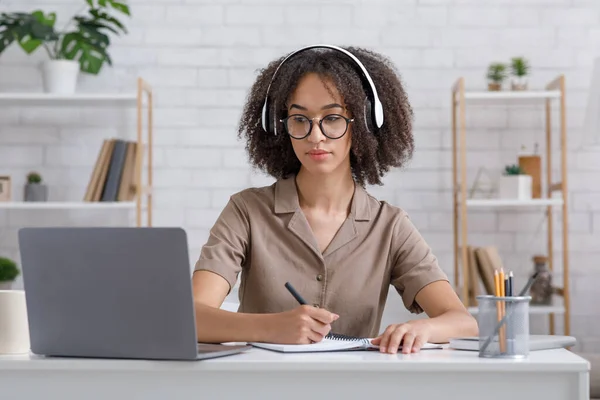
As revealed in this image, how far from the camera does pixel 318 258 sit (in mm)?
1824

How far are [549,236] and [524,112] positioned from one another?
53 centimetres

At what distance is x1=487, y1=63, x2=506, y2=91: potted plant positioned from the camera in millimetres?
3533

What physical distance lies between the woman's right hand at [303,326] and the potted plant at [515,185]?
7.49 ft

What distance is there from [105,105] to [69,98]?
0.70ft

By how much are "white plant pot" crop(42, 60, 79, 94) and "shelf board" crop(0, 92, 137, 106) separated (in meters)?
0.04

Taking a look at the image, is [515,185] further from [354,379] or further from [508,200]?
[354,379]

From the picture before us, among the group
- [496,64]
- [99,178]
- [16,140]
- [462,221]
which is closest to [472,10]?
[496,64]

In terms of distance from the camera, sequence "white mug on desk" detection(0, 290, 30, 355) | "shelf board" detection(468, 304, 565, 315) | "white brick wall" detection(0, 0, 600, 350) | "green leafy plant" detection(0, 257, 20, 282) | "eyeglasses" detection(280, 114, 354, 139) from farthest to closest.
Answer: "white brick wall" detection(0, 0, 600, 350)
"shelf board" detection(468, 304, 565, 315)
"green leafy plant" detection(0, 257, 20, 282)
"eyeglasses" detection(280, 114, 354, 139)
"white mug on desk" detection(0, 290, 30, 355)

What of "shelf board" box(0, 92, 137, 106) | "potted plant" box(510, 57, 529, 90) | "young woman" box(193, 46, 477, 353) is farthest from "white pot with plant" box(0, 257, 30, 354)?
"potted plant" box(510, 57, 529, 90)

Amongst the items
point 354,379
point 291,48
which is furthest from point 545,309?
point 354,379

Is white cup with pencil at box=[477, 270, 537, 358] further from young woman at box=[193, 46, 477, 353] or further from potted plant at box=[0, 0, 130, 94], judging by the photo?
potted plant at box=[0, 0, 130, 94]

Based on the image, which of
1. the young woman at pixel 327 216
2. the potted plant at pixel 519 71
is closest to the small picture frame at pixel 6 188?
the young woman at pixel 327 216

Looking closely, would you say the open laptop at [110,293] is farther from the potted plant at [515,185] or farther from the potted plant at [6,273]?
the potted plant at [515,185]

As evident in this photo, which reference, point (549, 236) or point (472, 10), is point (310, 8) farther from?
point (549, 236)
